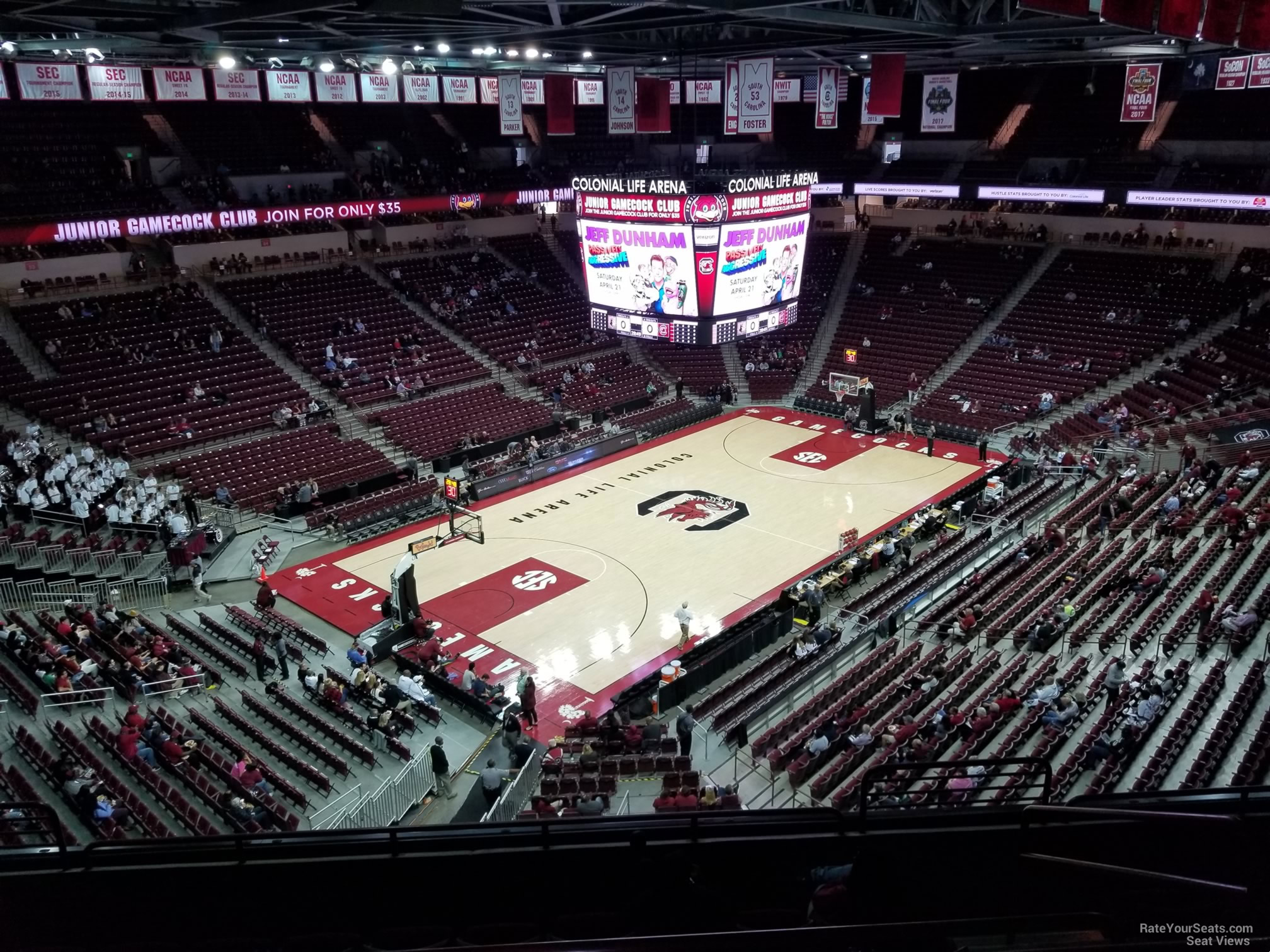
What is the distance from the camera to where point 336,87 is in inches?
1156

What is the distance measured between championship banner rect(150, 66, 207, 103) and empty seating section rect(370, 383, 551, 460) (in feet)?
34.4

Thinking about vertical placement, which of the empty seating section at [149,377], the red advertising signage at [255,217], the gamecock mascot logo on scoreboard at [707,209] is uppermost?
the gamecock mascot logo on scoreboard at [707,209]

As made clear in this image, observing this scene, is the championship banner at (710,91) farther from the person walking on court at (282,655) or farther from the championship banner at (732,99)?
the person walking on court at (282,655)

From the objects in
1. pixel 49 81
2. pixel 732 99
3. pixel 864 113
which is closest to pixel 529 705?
pixel 732 99

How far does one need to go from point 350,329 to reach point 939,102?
70.4 ft

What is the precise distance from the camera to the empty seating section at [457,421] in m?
29.7

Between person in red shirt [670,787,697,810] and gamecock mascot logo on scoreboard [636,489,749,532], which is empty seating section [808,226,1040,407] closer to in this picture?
gamecock mascot logo on scoreboard [636,489,749,532]

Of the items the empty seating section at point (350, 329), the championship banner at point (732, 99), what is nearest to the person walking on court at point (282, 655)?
the empty seating section at point (350, 329)

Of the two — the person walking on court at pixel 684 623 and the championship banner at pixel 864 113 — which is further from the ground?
the championship banner at pixel 864 113

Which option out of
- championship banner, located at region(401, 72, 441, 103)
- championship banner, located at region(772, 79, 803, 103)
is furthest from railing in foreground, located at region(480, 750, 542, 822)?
championship banner, located at region(772, 79, 803, 103)

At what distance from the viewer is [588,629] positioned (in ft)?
64.1

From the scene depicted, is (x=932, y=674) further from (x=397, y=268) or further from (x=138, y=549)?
(x=397, y=268)

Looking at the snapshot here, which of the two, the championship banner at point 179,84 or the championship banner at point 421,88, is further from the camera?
the championship banner at point 421,88

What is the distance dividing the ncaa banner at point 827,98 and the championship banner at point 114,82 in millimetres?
20838
